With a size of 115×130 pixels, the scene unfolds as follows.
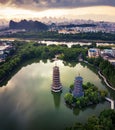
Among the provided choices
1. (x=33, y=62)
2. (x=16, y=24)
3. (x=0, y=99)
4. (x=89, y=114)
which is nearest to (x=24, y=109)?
(x=0, y=99)

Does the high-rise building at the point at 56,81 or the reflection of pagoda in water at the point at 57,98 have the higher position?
the high-rise building at the point at 56,81

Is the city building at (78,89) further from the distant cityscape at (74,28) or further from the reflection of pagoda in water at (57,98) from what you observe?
the distant cityscape at (74,28)

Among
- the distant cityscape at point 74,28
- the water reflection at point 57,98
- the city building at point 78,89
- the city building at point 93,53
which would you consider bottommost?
the distant cityscape at point 74,28

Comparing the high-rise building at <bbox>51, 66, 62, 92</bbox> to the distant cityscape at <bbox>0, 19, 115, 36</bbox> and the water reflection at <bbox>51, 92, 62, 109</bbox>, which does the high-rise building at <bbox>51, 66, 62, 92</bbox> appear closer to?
the water reflection at <bbox>51, 92, 62, 109</bbox>

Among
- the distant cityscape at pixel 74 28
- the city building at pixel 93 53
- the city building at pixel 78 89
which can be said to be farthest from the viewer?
the distant cityscape at pixel 74 28

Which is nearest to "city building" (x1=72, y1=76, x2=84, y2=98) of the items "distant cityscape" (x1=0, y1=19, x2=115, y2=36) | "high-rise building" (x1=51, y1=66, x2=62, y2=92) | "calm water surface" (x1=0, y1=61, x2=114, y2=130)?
"calm water surface" (x1=0, y1=61, x2=114, y2=130)

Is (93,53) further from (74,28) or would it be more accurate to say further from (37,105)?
(74,28)

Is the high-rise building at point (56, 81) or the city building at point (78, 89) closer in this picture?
the city building at point (78, 89)

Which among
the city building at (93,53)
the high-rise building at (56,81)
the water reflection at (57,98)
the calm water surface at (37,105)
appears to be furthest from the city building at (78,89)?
the city building at (93,53)

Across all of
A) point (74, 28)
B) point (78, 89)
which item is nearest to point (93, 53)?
point (78, 89)

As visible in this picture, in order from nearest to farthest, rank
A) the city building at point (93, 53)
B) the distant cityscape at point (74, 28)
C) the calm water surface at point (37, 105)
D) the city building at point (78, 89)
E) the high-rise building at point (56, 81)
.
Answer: the calm water surface at point (37, 105) → the city building at point (78, 89) → the high-rise building at point (56, 81) → the city building at point (93, 53) → the distant cityscape at point (74, 28)
